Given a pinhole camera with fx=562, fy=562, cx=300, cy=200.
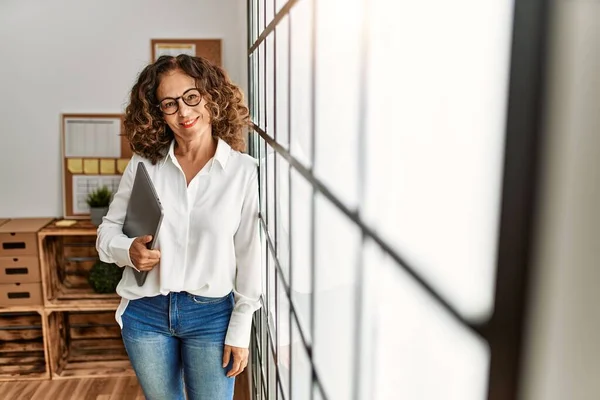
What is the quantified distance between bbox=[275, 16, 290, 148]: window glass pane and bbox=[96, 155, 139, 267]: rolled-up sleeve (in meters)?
0.39

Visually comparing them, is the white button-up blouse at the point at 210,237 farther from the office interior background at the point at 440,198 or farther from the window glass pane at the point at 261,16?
the window glass pane at the point at 261,16

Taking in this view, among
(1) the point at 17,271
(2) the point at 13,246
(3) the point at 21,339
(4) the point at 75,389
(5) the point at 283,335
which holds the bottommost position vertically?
(4) the point at 75,389

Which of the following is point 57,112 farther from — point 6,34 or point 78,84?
point 6,34

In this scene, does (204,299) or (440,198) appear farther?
(204,299)

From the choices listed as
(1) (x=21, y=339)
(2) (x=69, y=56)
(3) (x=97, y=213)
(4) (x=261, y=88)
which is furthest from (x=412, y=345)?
(1) (x=21, y=339)

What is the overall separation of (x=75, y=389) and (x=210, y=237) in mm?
1901

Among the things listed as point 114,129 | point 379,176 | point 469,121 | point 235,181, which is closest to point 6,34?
point 114,129

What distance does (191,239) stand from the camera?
1383mm

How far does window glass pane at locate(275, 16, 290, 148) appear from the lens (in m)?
1.24

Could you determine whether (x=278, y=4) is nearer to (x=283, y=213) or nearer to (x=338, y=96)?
(x=283, y=213)

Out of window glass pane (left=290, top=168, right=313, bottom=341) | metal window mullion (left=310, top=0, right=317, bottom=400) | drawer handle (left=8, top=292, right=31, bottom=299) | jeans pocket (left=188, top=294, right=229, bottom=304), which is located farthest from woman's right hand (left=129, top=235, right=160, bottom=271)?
drawer handle (left=8, top=292, right=31, bottom=299)

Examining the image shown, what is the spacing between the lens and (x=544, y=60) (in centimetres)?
30

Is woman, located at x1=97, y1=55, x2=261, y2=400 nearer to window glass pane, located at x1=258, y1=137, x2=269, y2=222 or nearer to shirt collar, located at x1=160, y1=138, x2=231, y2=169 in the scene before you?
shirt collar, located at x1=160, y1=138, x2=231, y2=169

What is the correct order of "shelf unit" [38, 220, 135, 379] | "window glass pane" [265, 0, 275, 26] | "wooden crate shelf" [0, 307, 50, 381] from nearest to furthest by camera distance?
"window glass pane" [265, 0, 275, 26]
"shelf unit" [38, 220, 135, 379]
"wooden crate shelf" [0, 307, 50, 381]
